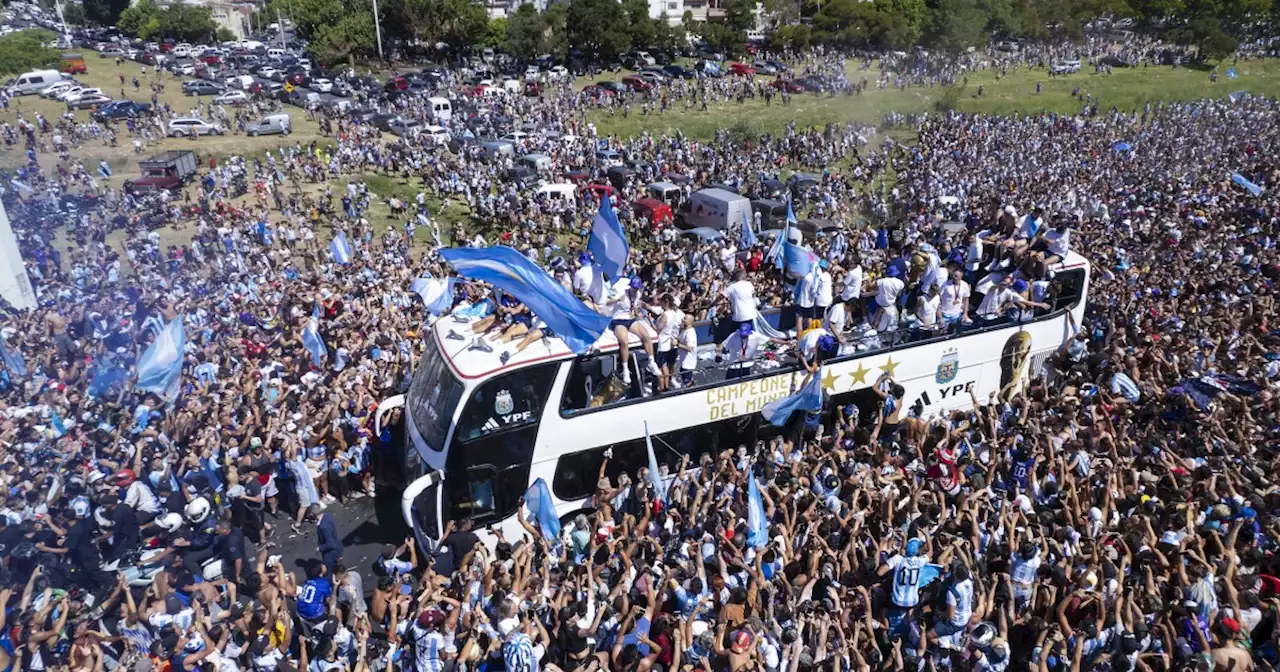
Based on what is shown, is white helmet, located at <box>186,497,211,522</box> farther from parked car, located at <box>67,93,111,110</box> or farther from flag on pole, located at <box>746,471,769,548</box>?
parked car, located at <box>67,93,111,110</box>

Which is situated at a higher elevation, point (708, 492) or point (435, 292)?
point (435, 292)

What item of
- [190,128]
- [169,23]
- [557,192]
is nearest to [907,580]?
[557,192]

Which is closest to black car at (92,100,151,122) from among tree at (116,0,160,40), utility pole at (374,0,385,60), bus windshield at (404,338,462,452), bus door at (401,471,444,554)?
utility pole at (374,0,385,60)

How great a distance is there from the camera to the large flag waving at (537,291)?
29.7 ft

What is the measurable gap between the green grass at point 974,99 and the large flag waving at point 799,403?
32.5 meters

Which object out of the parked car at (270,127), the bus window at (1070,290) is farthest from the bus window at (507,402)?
the parked car at (270,127)

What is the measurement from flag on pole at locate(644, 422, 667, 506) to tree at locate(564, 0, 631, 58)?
185ft

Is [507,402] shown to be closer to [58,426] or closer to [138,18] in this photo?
[58,426]

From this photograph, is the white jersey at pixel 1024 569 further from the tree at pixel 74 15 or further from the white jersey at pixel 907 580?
the tree at pixel 74 15

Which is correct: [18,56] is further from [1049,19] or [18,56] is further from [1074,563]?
[1049,19]

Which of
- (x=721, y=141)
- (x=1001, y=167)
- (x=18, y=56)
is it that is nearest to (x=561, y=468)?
(x=1001, y=167)

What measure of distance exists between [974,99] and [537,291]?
50206 mm

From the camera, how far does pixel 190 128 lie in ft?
123

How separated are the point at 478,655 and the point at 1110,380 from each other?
9.74 meters
